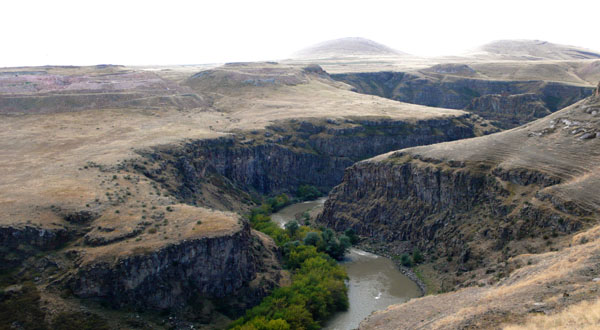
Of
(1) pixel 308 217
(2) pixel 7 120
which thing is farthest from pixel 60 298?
(2) pixel 7 120

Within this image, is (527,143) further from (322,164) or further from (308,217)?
(322,164)

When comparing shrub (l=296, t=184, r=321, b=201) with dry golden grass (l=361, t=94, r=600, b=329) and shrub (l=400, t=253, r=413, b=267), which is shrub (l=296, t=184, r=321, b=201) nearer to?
dry golden grass (l=361, t=94, r=600, b=329)

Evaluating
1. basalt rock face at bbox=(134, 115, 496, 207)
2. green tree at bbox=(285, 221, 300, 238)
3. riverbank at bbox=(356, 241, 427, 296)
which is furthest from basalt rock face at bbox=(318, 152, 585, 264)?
basalt rock face at bbox=(134, 115, 496, 207)

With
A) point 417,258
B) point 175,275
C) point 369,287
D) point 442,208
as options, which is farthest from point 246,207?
point 175,275

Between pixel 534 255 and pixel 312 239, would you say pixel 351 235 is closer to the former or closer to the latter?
pixel 312 239

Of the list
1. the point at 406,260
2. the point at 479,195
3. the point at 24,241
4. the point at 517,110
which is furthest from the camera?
the point at 517,110

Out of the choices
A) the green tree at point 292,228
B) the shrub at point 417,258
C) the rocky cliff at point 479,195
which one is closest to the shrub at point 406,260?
the shrub at point 417,258
